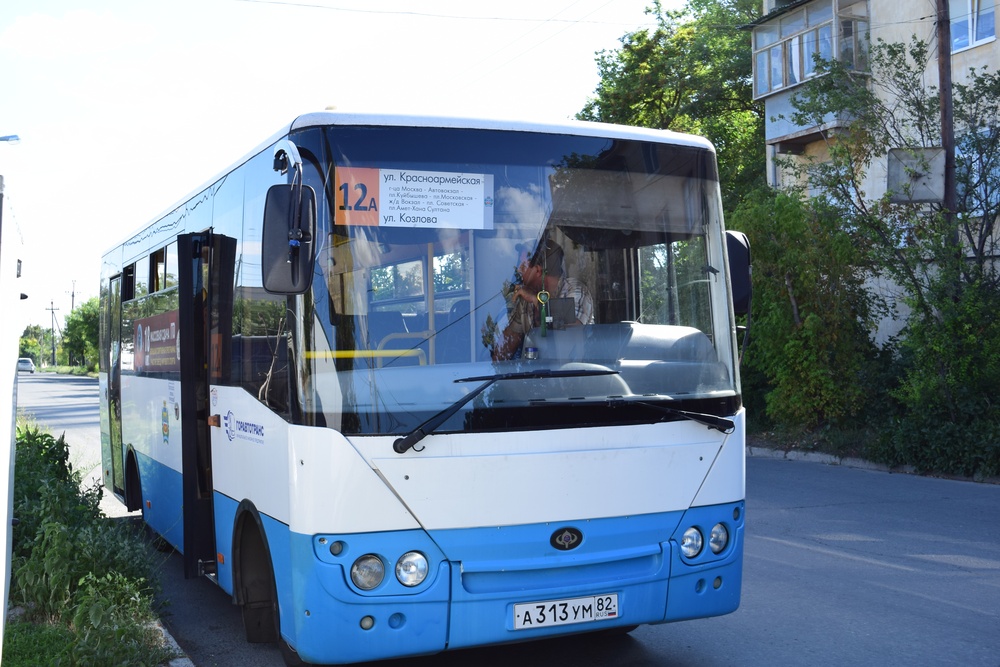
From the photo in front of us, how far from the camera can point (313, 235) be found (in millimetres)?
4754

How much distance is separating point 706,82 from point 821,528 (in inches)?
1046

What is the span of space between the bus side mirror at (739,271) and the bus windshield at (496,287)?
0.34 meters

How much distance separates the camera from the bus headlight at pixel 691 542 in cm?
518

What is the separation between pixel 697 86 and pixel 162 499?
1112 inches

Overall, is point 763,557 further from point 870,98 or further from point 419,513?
point 870,98

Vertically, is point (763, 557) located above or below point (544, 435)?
below

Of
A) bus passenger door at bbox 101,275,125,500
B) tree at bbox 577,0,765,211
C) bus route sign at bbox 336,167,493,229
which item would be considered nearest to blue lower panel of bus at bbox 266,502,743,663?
bus route sign at bbox 336,167,493,229

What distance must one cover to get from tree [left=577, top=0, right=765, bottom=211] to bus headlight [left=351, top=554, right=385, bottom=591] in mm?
26774

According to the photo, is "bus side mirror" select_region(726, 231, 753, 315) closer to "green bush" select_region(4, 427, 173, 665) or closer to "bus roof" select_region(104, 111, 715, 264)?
"bus roof" select_region(104, 111, 715, 264)

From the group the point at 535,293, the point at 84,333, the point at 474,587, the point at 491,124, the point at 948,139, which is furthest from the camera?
the point at 84,333

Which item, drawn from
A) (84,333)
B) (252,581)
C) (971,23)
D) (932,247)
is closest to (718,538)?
(252,581)

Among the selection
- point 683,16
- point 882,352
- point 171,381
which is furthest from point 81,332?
point 171,381

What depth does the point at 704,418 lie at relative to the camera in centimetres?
525

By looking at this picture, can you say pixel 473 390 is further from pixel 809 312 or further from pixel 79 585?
pixel 809 312
